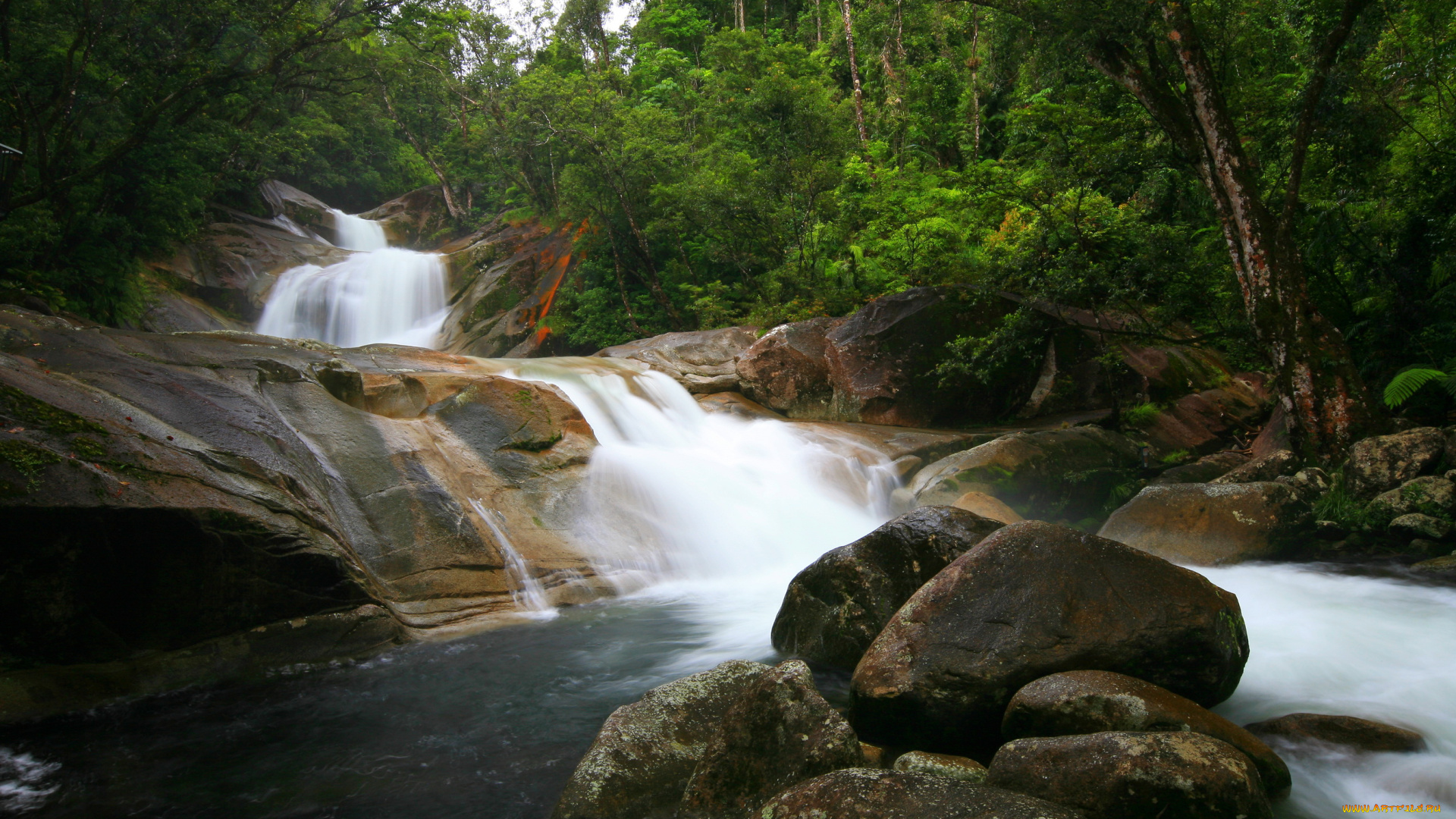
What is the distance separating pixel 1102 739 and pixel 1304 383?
313 inches

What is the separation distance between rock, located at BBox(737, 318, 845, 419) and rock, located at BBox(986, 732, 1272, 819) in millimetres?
11197

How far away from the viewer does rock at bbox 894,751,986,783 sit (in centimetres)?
362

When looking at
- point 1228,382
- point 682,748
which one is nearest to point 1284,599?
point 682,748

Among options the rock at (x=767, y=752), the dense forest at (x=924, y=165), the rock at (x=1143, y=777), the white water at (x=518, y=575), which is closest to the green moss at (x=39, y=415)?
the white water at (x=518, y=575)

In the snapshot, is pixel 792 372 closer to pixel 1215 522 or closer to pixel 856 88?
pixel 1215 522

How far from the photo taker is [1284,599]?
6.64m

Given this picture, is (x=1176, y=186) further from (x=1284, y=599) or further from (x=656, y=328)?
(x=656, y=328)

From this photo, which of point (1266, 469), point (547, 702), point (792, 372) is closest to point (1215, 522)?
point (1266, 469)

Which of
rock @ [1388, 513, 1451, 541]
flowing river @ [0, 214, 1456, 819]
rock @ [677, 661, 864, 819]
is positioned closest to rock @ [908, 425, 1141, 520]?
flowing river @ [0, 214, 1456, 819]

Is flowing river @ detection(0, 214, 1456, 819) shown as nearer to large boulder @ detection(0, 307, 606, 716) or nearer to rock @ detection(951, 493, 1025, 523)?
large boulder @ detection(0, 307, 606, 716)

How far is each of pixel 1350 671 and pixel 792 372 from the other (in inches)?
405

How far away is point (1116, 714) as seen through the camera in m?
3.64

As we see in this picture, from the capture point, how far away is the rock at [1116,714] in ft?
11.9

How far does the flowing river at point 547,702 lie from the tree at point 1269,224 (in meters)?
2.49
